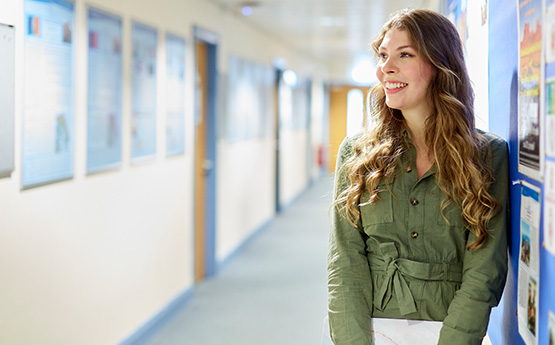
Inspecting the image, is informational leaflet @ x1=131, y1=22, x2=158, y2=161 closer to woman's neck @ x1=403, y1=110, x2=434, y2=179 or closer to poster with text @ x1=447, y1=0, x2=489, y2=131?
poster with text @ x1=447, y1=0, x2=489, y2=131

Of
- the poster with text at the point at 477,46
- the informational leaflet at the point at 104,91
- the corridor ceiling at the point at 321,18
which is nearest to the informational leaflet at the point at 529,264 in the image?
the poster with text at the point at 477,46

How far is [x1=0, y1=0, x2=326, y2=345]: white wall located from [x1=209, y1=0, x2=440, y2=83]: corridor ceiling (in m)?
0.58

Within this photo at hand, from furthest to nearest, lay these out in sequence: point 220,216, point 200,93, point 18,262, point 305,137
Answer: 1. point 305,137
2. point 220,216
3. point 200,93
4. point 18,262

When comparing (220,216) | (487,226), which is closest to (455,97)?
(487,226)

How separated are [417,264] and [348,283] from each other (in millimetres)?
185

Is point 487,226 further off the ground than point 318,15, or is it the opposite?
point 318,15

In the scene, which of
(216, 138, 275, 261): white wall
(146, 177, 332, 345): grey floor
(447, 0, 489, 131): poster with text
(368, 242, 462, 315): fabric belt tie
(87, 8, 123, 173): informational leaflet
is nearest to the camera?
(368, 242, 462, 315): fabric belt tie

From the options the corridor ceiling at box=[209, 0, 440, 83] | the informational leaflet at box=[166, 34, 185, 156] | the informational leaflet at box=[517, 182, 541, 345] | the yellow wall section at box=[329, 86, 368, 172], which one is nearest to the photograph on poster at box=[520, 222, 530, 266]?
the informational leaflet at box=[517, 182, 541, 345]

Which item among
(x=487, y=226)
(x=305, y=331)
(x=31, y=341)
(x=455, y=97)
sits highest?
(x=455, y=97)

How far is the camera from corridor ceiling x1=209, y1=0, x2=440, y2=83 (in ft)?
19.6

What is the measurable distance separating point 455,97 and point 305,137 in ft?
39.6

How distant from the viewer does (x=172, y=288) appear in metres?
5.00

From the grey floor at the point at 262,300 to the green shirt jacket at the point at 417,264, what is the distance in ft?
5.74

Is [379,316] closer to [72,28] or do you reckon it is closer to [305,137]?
[72,28]
